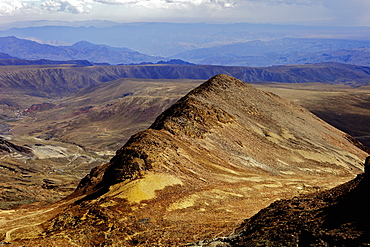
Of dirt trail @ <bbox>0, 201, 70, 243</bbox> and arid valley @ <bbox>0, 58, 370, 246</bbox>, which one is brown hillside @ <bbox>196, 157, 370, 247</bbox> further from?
dirt trail @ <bbox>0, 201, 70, 243</bbox>

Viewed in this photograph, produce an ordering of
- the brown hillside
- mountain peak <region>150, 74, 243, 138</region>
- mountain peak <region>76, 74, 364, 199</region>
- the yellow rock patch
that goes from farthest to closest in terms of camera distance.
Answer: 1. mountain peak <region>150, 74, 243, 138</region>
2. mountain peak <region>76, 74, 364, 199</region>
3. the yellow rock patch
4. the brown hillside

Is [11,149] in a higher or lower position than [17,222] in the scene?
lower

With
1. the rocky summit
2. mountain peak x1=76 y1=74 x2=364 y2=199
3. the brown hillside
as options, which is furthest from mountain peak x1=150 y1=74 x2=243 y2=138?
the brown hillside

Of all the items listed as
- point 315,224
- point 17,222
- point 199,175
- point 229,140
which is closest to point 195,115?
point 229,140

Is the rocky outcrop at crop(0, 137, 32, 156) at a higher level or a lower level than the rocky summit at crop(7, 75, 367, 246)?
lower

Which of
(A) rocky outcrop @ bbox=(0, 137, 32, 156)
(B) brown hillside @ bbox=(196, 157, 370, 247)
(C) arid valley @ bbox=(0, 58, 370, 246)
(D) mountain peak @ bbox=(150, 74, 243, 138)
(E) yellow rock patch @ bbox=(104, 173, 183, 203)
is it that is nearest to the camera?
(B) brown hillside @ bbox=(196, 157, 370, 247)

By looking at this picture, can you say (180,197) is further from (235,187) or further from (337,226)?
(337,226)

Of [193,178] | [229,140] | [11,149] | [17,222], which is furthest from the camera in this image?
[11,149]

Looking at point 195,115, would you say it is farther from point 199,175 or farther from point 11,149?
point 11,149

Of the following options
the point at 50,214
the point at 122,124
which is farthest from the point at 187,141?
the point at 122,124
